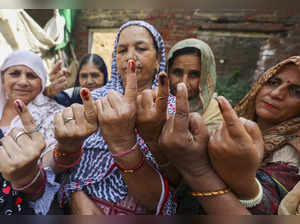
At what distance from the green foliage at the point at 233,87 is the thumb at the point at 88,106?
3.26m

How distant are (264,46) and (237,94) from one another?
3.19ft

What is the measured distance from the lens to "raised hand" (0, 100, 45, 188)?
0.67m

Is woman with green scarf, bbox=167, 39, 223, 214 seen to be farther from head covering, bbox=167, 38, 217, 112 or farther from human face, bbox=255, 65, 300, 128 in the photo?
human face, bbox=255, 65, 300, 128

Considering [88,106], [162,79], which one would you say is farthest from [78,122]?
[162,79]

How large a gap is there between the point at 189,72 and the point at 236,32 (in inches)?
101

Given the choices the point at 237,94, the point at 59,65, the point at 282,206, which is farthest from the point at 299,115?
the point at 237,94

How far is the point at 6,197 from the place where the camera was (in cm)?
84

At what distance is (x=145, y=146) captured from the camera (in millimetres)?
914

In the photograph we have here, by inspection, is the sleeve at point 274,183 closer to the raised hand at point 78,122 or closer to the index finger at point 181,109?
the index finger at point 181,109

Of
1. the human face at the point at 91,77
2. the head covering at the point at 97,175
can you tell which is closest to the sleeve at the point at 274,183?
the head covering at the point at 97,175

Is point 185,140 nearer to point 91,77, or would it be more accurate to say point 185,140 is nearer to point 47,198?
point 47,198

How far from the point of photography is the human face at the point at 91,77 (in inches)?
91.6

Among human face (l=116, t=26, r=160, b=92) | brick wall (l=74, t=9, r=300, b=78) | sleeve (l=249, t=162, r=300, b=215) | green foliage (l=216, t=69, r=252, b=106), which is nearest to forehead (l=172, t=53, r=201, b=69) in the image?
human face (l=116, t=26, r=160, b=92)

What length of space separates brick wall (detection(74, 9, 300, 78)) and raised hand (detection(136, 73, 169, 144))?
10.9 feet
